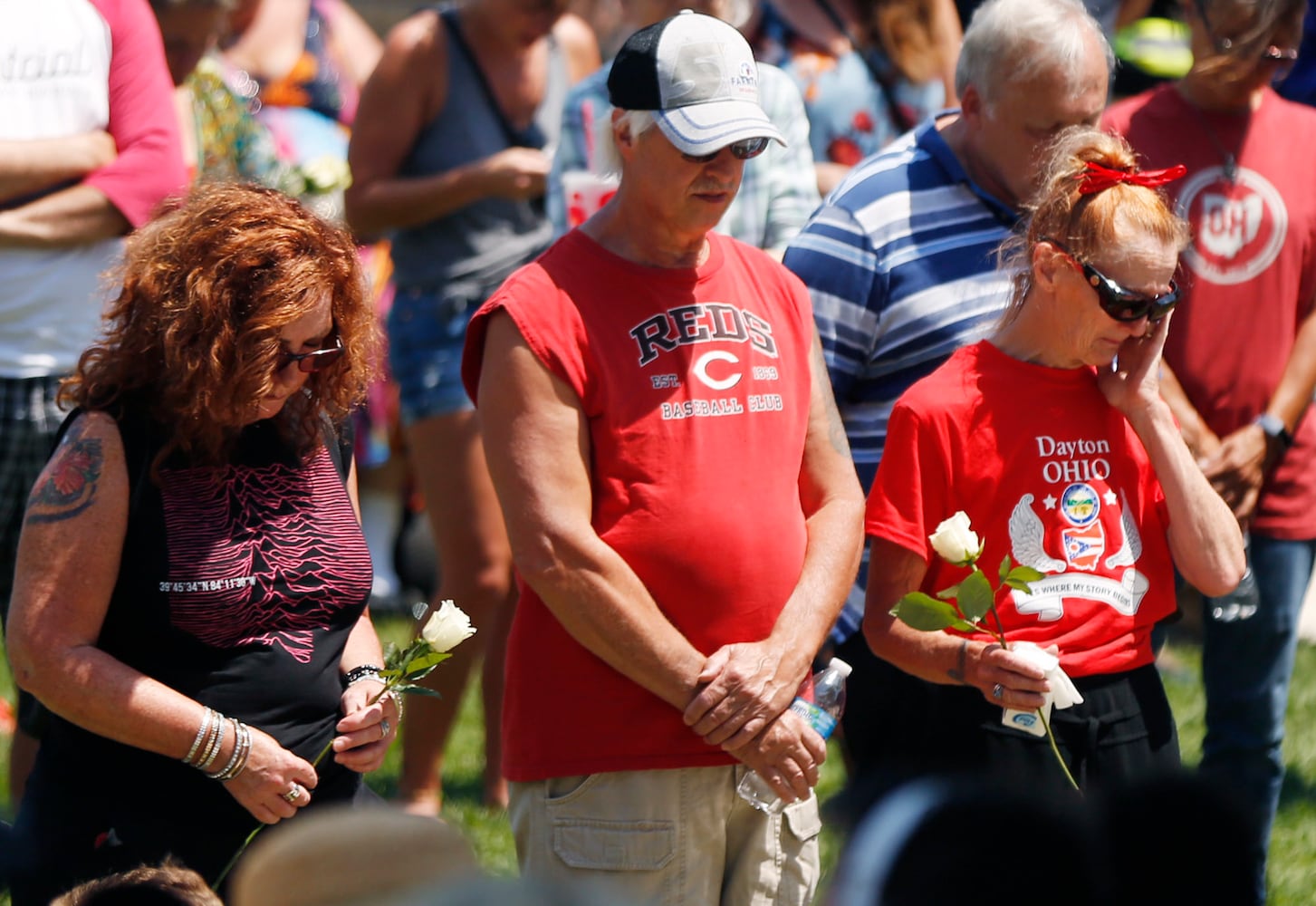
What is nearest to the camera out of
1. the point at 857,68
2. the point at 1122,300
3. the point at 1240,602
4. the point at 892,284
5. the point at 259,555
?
the point at 259,555

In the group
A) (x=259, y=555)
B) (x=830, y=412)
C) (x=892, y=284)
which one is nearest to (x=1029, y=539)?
(x=830, y=412)

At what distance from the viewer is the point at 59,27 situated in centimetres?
395

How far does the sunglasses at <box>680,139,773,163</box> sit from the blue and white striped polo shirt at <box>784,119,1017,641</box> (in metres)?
0.57

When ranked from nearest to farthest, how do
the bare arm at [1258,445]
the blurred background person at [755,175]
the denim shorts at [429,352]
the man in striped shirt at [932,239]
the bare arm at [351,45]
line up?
1. the man in striped shirt at [932,239]
2. the bare arm at [1258,445]
3. the blurred background person at [755,175]
4. the denim shorts at [429,352]
5. the bare arm at [351,45]

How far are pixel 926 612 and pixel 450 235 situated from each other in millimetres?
2515

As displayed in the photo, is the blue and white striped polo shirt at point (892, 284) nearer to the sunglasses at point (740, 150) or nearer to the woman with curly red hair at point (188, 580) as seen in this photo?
the sunglasses at point (740, 150)

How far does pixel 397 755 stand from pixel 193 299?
292 cm

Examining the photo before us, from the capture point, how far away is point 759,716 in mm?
2869

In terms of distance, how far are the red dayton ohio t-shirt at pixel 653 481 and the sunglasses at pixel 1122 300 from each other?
58cm

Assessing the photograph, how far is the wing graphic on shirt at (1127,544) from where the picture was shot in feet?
9.80

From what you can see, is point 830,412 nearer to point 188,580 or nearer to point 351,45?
point 188,580

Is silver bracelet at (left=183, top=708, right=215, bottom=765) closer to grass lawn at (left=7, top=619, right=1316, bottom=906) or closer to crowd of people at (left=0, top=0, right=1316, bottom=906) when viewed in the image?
crowd of people at (left=0, top=0, right=1316, bottom=906)

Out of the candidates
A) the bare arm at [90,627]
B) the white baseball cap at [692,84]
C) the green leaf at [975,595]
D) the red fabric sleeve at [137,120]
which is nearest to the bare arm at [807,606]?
the green leaf at [975,595]

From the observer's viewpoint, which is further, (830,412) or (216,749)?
(830,412)
